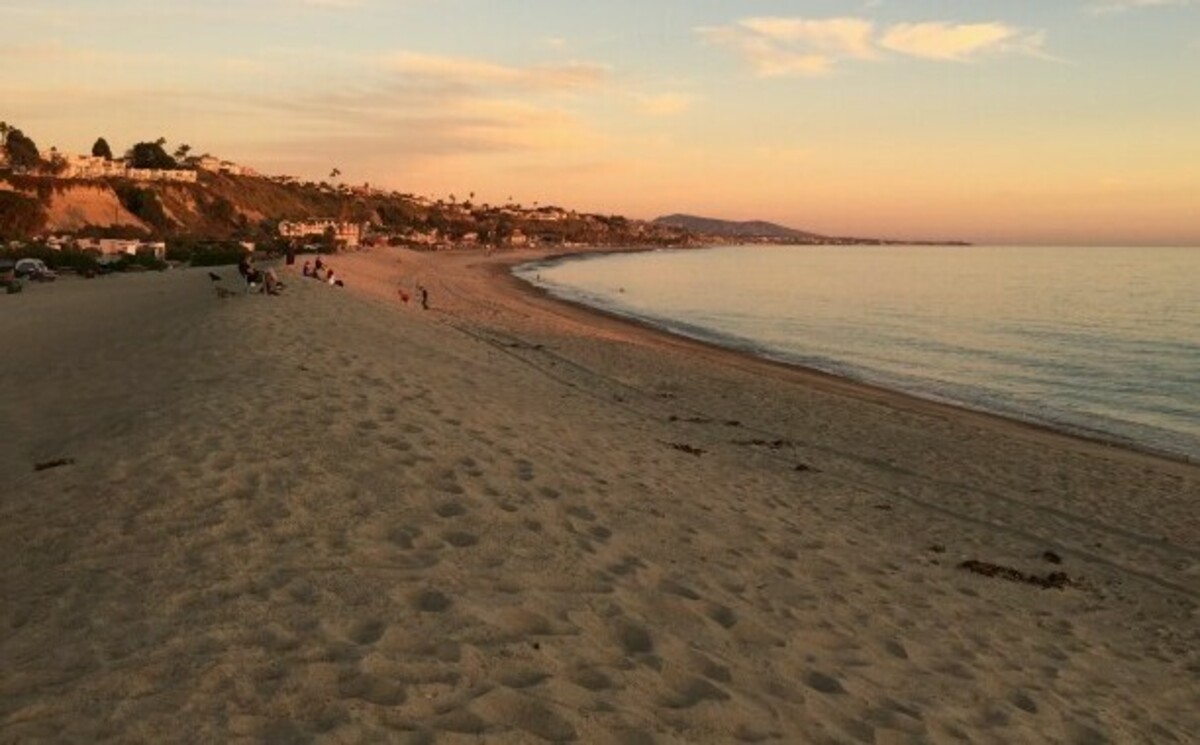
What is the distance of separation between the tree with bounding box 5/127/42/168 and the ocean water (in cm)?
6597

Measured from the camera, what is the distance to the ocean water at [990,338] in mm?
25203

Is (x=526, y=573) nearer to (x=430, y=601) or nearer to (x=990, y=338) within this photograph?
(x=430, y=601)

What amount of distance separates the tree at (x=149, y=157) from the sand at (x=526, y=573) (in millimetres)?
144332

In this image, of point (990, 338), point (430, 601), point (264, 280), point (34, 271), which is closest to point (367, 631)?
point (430, 601)

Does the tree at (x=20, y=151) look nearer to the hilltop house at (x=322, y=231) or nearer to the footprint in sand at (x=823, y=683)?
the hilltop house at (x=322, y=231)

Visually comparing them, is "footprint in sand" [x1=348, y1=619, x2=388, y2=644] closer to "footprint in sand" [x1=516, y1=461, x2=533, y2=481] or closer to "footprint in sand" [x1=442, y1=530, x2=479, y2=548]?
"footprint in sand" [x1=442, y1=530, x2=479, y2=548]

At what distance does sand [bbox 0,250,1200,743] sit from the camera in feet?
15.5

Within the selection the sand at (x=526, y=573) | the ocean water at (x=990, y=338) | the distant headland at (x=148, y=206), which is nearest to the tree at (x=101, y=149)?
the distant headland at (x=148, y=206)

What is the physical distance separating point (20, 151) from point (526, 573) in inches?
4803

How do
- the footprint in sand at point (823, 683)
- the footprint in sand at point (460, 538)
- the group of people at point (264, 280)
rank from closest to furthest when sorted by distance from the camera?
1. the footprint in sand at point (823, 683)
2. the footprint in sand at point (460, 538)
3. the group of people at point (264, 280)

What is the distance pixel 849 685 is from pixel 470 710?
2.62m

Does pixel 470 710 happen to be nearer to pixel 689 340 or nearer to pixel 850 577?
pixel 850 577

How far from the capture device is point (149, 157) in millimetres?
142000

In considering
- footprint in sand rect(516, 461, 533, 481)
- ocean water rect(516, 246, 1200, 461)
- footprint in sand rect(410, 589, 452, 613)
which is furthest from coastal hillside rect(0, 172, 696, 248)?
footprint in sand rect(410, 589, 452, 613)
